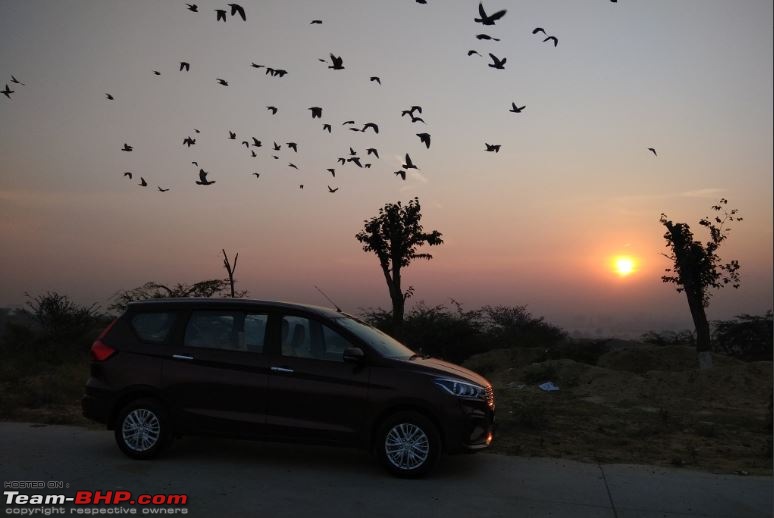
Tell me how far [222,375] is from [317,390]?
107 cm

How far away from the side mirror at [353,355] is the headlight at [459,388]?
802mm

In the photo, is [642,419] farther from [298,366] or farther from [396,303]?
[396,303]

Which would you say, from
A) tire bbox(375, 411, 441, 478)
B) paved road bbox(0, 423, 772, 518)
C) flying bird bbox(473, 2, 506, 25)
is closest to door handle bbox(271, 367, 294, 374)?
paved road bbox(0, 423, 772, 518)

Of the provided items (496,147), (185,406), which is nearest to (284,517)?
(185,406)

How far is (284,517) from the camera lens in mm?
5629

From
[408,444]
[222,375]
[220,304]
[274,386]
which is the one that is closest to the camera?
[408,444]

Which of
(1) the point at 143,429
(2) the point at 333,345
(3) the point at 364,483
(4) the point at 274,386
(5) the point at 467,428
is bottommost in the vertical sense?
(3) the point at 364,483

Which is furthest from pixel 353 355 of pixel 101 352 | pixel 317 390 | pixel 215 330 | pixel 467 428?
pixel 101 352

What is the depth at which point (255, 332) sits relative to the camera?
7504 mm

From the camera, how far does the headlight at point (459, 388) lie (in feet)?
23.2

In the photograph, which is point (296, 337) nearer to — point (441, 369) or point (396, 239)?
point (441, 369)

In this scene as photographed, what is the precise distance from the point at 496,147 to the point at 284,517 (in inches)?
285

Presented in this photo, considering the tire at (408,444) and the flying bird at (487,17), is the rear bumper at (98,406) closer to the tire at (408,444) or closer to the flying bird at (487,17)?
the tire at (408,444)

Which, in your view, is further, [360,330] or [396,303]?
[396,303]
